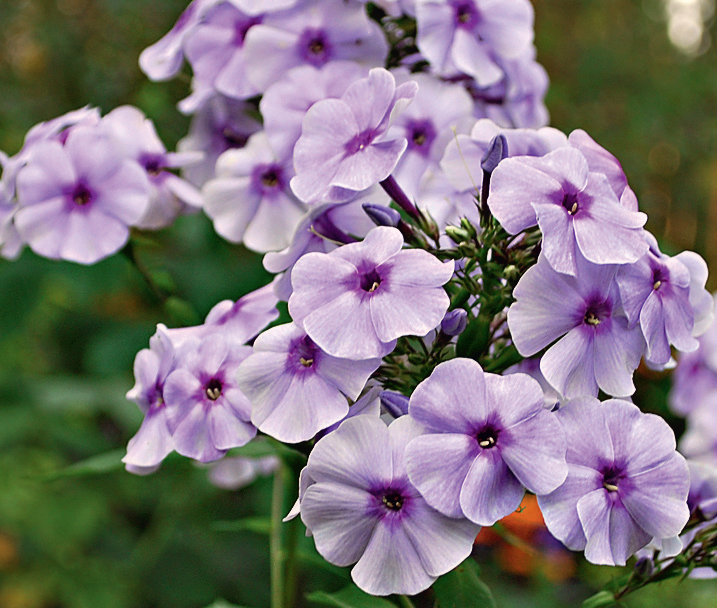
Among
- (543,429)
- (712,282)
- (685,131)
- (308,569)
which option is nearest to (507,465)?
(543,429)

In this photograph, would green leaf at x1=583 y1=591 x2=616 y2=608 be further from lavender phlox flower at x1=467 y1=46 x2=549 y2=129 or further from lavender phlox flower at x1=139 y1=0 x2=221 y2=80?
lavender phlox flower at x1=139 y1=0 x2=221 y2=80

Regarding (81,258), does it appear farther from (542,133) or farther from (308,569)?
(308,569)

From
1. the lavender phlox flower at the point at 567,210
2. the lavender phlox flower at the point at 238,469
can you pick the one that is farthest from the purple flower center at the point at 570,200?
the lavender phlox flower at the point at 238,469

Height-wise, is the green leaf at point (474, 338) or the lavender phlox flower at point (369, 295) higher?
the lavender phlox flower at point (369, 295)

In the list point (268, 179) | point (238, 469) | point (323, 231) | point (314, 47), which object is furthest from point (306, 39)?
point (238, 469)

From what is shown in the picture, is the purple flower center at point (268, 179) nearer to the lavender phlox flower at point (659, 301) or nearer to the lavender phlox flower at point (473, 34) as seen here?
the lavender phlox flower at point (473, 34)

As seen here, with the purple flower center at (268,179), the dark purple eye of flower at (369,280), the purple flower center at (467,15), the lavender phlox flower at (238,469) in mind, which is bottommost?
the lavender phlox flower at (238,469)
